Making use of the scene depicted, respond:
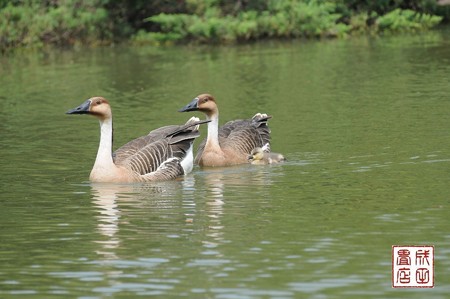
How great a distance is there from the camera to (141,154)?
1526 centimetres

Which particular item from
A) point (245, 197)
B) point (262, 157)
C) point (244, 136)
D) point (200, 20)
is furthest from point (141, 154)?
point (200, 20)

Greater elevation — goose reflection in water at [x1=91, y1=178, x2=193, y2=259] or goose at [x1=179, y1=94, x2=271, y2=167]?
goose at [x1=179, y1=94, x2=271, y2=167]

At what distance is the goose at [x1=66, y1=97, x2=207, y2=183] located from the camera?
14797mm

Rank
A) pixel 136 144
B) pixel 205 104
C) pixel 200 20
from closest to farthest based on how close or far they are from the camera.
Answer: pixel 136 144, pixel 205 104, pixel 200 20

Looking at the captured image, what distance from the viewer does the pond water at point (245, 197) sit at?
10039 millimetres

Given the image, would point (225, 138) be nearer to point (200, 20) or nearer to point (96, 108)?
point (96, 108)

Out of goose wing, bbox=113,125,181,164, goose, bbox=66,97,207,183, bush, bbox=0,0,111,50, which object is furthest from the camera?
bush, bbox=0,0,111,50

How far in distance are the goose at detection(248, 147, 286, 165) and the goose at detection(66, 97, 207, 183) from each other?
2.80 feet

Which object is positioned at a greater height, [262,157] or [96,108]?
[96,108]

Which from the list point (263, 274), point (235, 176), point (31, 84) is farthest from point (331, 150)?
point (31, 84)

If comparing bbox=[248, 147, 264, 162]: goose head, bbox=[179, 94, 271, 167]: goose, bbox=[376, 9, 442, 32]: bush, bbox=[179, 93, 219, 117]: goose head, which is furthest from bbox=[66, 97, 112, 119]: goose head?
bbox=[376, 9, 442, 32]: bush

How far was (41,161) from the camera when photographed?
1675cm

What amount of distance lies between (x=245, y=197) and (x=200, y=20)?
2446 cm

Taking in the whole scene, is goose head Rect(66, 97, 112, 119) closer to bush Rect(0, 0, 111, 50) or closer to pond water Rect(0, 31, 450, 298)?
pond water Rect(0, 31, 450, 298)
